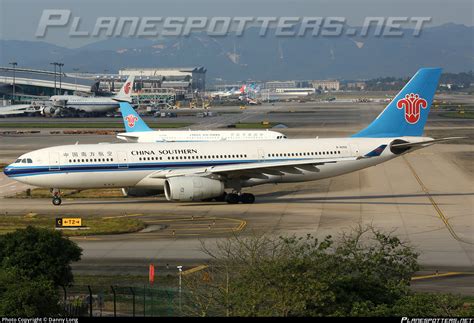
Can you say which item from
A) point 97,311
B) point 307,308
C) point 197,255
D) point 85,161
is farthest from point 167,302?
point 85,161

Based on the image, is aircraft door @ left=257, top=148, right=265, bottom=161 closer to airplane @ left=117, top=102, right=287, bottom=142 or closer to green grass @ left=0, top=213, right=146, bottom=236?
green grass @ left=0, top=213, right=146, bottom=236

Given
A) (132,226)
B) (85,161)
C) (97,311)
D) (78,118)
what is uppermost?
(78,118)

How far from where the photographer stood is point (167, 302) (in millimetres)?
29250

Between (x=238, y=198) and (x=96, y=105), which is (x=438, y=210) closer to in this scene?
(x=238, y=198)

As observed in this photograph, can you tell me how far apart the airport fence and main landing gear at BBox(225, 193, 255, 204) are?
2623 cm

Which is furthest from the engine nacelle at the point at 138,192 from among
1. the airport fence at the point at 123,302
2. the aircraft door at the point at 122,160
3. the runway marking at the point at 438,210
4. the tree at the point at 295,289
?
the tree at the point at 295,289

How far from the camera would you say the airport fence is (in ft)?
93.2

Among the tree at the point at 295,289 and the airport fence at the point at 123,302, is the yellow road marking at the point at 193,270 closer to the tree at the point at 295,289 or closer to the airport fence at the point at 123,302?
the airport fence at the point at 123,302

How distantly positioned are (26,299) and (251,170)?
104 ft

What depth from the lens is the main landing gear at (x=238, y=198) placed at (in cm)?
5747

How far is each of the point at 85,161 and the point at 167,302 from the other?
27651 mm

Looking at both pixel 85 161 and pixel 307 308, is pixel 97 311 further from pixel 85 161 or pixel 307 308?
pixel 85 161

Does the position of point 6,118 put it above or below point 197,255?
above

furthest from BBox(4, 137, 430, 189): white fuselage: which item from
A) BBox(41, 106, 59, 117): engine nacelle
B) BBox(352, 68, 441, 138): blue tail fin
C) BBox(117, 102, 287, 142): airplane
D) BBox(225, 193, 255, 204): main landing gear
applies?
BBox(41, 106, 59, 117): engine nacelle
